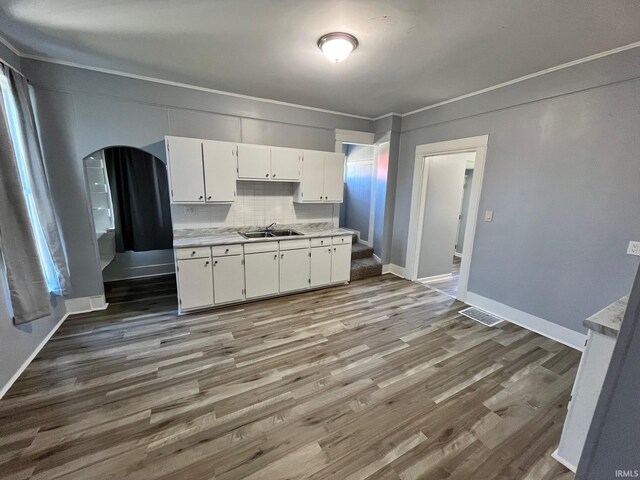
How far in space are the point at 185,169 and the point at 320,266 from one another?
2242 mm

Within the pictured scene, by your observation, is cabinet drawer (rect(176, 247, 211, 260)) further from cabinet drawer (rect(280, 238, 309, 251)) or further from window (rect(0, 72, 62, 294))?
window (rect(0, 72, 62, 294))

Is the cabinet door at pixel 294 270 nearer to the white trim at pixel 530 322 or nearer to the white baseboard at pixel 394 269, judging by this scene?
the white baseboard at pixel 394 269

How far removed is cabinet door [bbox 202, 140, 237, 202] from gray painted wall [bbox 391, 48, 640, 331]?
312cm

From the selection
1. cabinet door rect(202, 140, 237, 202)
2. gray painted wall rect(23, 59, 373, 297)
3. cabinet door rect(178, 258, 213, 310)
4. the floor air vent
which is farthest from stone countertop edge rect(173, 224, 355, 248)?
the floor air vent

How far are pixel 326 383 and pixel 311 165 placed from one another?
297 centimetres

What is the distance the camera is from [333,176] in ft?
13.9

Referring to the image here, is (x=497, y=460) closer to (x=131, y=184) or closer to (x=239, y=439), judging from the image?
(x=239, y=439)

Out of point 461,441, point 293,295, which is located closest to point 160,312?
point 293,295

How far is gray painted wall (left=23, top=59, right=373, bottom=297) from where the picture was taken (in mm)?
2873

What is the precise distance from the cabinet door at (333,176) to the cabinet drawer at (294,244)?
870 millimetres

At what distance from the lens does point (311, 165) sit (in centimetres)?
404

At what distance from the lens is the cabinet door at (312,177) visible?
400 cm
